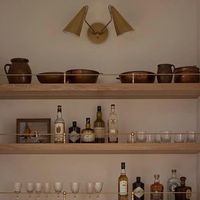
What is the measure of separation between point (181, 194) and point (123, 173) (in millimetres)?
377

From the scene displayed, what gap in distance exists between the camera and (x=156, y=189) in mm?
2600

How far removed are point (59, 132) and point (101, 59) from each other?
23.2 inches

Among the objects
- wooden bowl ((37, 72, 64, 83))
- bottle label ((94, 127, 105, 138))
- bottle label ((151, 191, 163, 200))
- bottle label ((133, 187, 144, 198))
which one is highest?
wooden bowl ((37, 72, 64, 83))

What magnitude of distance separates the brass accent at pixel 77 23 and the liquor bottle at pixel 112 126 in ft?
1.79

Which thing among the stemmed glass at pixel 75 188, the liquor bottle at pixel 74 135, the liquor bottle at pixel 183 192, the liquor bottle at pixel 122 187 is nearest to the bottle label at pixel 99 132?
the liquor bottle at pixel 74 135

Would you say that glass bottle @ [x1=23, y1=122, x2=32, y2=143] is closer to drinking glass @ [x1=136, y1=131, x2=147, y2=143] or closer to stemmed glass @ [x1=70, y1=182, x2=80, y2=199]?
stemmed glass @ [x1=70, y1=182, x2=80, y2=199]

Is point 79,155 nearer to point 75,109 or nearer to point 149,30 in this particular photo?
point 75,109

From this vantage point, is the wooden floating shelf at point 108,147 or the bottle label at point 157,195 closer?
the wooden floating shelf at point 108,147

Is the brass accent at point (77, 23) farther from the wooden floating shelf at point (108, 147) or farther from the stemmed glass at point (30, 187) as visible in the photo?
the stemmed glass at point (30, 187)

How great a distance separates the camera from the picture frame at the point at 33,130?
261 centimetres

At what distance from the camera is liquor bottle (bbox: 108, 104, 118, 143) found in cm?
258

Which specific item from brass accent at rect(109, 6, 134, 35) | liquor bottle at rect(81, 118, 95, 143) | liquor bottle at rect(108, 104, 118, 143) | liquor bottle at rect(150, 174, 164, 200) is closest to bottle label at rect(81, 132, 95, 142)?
liquor bottle at rect(81, 118, 95, 143)

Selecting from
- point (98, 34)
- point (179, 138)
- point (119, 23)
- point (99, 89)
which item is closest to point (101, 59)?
point (98, 34)

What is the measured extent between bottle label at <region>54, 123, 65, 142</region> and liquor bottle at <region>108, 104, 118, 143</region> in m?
0.29
